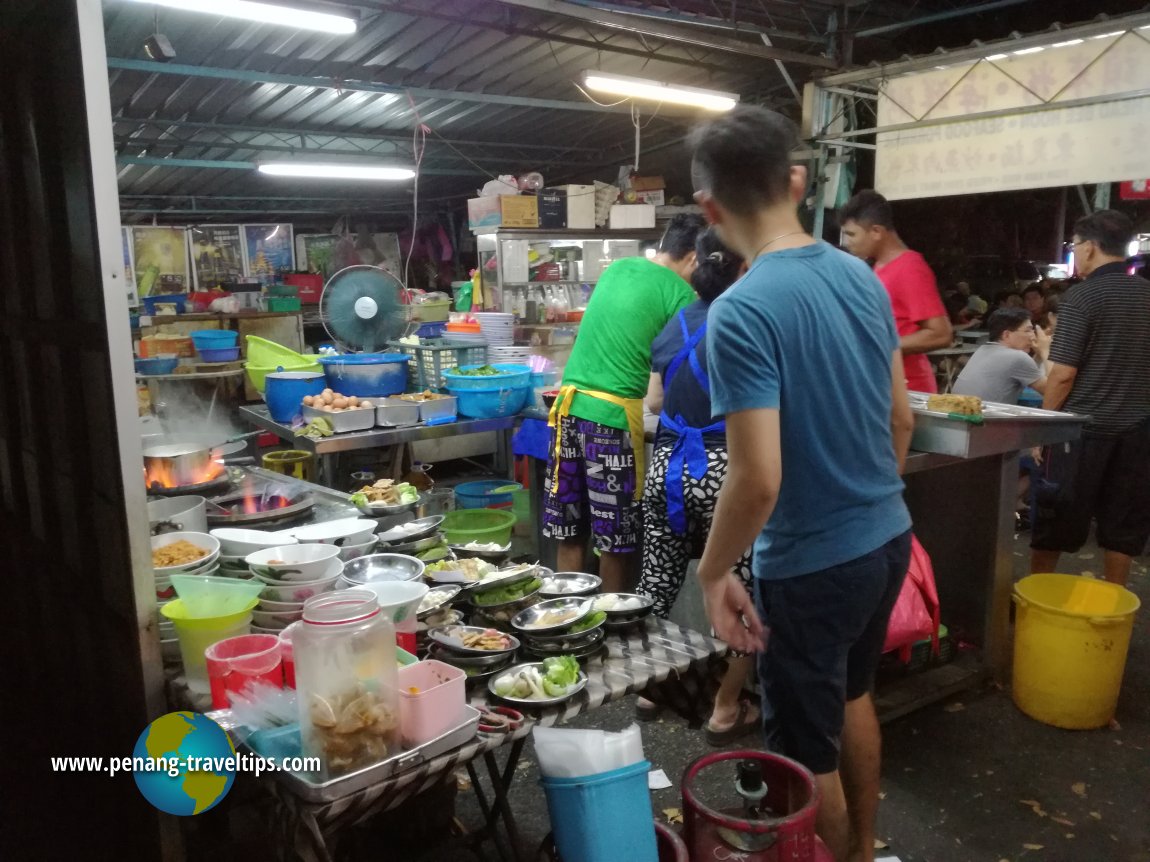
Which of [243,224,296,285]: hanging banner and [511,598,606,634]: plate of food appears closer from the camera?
[511,598,606,634]: plate of food

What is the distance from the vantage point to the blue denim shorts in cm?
187

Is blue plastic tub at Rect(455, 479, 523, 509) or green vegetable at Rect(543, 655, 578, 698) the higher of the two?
green vegetable at Rect(543, 655, 578, 698)

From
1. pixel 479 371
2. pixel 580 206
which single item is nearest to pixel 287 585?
pixel 479 371

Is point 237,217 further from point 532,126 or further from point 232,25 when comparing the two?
point 232,25

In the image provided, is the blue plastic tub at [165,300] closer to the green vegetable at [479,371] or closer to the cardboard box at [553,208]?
the cardboard box at [553,208]

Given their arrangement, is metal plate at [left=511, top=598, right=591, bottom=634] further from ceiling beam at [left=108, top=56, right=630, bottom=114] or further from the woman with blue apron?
ceiling beam at [left=108, top=56, right=630, bottom=114]

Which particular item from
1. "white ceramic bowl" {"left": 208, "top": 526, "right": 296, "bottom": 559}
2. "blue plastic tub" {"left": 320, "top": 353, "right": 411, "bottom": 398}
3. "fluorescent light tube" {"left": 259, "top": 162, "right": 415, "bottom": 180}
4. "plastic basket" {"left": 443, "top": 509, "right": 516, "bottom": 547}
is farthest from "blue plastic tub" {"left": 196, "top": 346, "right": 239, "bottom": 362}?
"white ceramic bowl" {"left": 208, "top": 526, "right": 296, "bottom": 559}

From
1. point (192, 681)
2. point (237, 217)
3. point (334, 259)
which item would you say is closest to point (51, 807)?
point (192, 681)

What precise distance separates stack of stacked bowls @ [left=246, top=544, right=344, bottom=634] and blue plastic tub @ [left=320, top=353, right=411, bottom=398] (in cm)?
304

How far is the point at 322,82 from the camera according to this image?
7969 millimetres

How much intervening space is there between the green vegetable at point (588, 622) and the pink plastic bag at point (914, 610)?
1.39 m

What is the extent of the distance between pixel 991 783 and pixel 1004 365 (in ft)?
9.95

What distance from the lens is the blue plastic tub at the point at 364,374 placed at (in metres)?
5.21

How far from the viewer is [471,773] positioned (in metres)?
2.67
